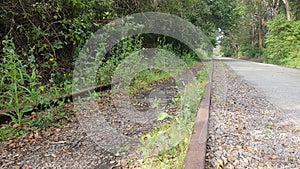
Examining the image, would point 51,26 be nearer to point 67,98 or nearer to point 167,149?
point 67,98

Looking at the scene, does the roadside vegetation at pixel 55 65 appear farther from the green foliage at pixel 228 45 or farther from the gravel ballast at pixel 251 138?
the green foliage at pixel 228 45

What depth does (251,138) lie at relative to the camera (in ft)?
5.74

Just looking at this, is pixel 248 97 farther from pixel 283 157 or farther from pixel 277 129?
pixel 283 157

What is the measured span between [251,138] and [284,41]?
1484cm

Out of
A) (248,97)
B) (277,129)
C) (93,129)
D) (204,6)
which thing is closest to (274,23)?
(204,6)

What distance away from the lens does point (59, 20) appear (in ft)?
11.5

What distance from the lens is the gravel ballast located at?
1373 millimetres

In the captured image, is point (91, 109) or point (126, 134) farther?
point (91, 109)

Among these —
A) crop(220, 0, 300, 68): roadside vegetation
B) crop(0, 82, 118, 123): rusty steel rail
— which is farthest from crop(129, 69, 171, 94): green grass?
crop(220, 0, 300, 68): roadside vegetation

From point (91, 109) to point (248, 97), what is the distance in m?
2.57

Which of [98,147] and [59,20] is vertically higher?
[59,20]

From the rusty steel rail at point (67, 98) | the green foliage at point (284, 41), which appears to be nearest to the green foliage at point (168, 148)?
the rusty steel rail at point (67, 98)

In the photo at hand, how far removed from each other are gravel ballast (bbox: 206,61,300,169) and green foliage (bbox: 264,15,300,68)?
11.6 meters

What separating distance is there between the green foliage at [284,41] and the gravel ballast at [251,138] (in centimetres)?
1158
